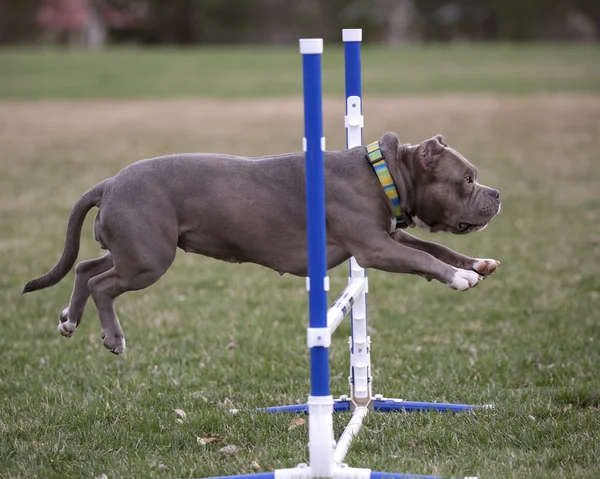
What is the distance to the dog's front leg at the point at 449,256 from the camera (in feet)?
15.9

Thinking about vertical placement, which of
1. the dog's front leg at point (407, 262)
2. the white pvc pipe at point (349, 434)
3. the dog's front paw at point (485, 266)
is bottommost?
the white pvc pipe at point (349, 434)

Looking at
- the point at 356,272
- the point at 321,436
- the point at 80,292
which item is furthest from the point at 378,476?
the point at 80,292

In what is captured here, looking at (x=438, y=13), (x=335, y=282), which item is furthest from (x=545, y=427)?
(x=438, y=13)

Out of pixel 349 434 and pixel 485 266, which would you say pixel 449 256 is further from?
pixel 349 434

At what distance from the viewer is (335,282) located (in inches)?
363

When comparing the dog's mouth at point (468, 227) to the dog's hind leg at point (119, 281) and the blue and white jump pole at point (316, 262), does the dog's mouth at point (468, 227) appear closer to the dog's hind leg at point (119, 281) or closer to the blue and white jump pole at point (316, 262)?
the blue and white jump pole at point (316, 262)

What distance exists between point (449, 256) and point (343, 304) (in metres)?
0.68

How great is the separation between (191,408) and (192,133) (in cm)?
1612

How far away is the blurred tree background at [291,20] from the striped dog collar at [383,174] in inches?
1937

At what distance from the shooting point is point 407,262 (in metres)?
4.63

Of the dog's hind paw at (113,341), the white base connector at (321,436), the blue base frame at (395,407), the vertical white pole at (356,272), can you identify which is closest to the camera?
the white base connector at (321,436)

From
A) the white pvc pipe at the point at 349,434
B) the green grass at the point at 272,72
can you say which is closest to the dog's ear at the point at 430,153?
the white pvc pipe at the point at 349,434

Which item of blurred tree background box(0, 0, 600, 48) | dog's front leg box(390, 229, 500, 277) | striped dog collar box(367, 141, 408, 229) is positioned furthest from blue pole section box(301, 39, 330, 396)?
blurred tree background box(0, 0, 600, 48)

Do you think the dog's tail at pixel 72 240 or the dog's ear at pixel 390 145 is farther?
the dog's tail at pixel 72 240
